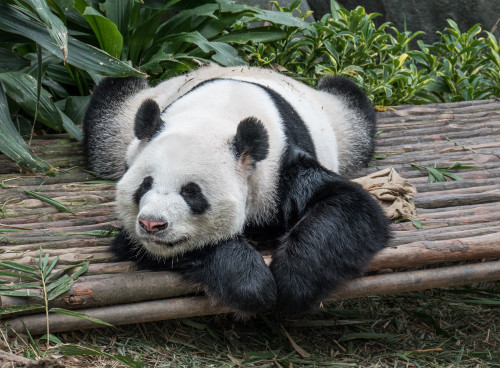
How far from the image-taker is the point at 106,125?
493 centimetres

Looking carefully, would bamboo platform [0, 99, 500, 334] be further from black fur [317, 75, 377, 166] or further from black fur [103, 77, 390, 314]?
black fur [317, 75, 377, 166]

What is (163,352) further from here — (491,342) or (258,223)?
(491,342)

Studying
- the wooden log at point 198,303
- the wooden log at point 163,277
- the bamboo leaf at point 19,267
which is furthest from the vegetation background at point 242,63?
the bamboo leaf at point 19,267

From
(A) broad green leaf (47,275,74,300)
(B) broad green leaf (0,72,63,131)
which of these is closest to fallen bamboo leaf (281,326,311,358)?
(A) broad green leaf (47,275,74,300)

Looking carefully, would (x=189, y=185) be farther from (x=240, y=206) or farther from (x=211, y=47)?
(x=211, y=47)

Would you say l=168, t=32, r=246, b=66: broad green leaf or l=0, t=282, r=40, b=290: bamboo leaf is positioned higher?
l=168, t=32, r=246, b=66: broad green leaf

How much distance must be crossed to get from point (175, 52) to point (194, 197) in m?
A: 3.05

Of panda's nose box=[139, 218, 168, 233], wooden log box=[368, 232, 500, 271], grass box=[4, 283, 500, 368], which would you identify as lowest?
grass box=[4, 283, 500, 368]

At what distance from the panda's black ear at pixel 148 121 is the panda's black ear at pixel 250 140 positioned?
420 mm

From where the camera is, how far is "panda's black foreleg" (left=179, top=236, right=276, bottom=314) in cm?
305

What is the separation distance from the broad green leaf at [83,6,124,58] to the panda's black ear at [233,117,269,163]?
2.37 meters

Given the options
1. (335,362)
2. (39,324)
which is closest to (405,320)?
(335,362)

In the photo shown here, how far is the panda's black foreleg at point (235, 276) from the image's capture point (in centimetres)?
305

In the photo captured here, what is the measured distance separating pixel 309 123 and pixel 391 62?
9.78ft
